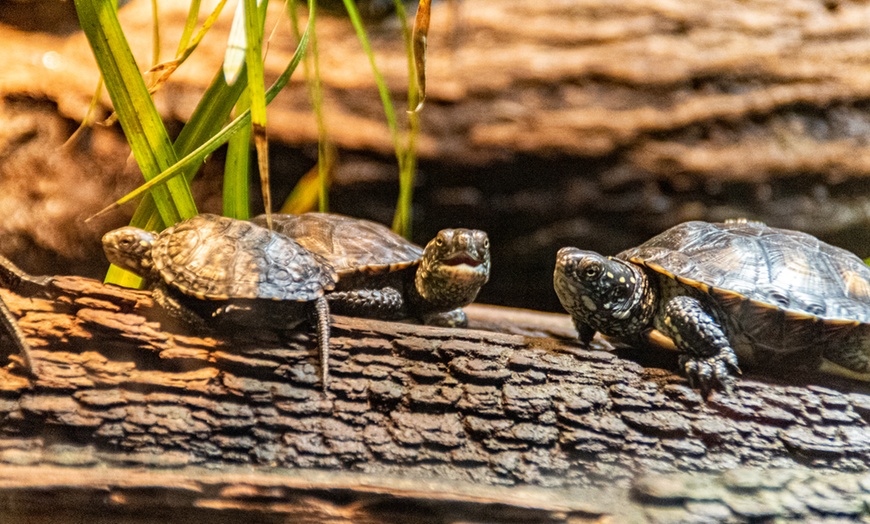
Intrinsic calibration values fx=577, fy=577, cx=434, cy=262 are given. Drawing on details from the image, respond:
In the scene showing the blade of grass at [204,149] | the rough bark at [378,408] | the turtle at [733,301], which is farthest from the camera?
the turtle at [733,301]

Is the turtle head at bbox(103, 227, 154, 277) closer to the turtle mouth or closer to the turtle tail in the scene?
the turtle tail

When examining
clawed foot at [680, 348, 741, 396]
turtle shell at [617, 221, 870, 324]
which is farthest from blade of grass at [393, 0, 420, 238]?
clawed foot at [680, 348, 741, 396]

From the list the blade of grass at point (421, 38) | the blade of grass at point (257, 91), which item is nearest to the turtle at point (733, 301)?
the blade of grass at point (421, 38)

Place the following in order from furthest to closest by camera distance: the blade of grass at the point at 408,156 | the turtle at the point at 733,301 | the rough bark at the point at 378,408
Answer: the blade of grass at the point at 408,156 < the turtle at the point at 733,301 < the rough bark at the point at 378,408

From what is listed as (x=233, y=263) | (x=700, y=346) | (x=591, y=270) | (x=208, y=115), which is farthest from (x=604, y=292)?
(x=208, y=115)

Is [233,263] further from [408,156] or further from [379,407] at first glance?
[408,156]

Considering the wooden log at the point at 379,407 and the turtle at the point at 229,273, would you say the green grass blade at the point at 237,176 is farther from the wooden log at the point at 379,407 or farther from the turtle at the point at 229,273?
the wooden log at the point at 379,407
